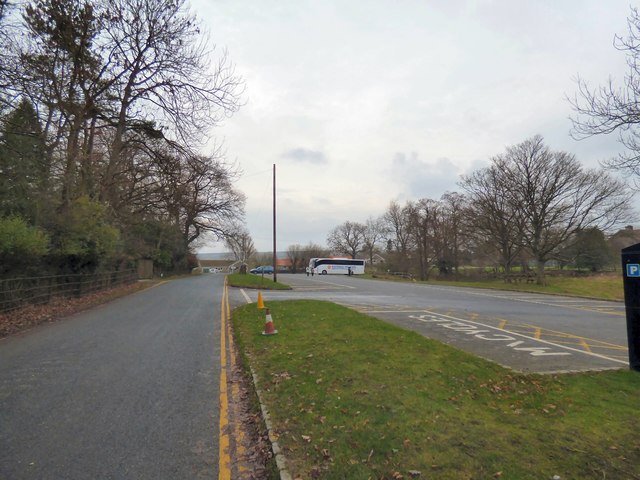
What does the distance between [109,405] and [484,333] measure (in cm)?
892

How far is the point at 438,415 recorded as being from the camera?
4.69 m

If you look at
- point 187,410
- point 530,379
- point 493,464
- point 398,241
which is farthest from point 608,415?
point 398,241

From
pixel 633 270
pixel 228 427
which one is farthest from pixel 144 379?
pixel 633 270

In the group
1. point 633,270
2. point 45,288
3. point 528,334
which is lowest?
point 528,334

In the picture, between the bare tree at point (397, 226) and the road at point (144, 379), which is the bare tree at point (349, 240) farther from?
the road at point (144, 379)

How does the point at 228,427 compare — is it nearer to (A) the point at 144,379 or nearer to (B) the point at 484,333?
(A) the point at 144,379

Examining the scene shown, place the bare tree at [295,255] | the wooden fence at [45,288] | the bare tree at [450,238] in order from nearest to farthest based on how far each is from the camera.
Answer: the wooden fence at [45,288] → the bare tree at [450,238] → the bare tree at [295,255]

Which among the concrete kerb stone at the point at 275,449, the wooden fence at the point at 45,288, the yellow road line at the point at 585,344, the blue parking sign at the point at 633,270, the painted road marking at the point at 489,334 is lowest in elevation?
the yellow road line at the point at 585,344

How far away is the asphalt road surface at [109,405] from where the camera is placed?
12.8 feet

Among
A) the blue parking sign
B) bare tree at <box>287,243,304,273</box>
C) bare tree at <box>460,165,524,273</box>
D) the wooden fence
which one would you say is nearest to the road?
the blue parking sign

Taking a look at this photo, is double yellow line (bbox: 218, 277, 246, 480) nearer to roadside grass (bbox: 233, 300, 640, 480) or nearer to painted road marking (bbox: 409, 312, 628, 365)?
roadside grass (bbox: 233, 300, 640, 480)

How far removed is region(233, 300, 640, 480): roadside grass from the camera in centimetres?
362

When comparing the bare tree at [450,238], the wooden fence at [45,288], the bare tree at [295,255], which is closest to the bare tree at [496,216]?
the bare tree at [450,238]

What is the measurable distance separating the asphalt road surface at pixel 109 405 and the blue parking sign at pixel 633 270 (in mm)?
6670
